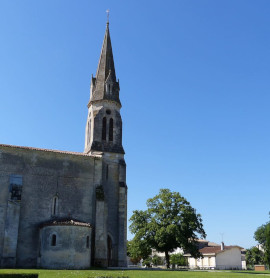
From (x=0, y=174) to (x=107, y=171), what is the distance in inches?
474

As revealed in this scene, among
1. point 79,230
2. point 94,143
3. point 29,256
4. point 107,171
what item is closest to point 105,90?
point 94,143

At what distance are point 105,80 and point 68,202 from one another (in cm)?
1748

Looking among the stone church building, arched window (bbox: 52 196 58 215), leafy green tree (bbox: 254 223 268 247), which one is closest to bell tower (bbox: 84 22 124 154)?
the stone church building

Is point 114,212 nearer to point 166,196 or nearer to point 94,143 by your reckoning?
point 94,143

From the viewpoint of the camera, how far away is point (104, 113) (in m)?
42.1

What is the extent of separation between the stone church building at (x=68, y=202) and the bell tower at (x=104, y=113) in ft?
0.42

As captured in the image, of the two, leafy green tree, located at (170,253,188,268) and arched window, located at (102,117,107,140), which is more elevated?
arched window, located at (102,117,107,140)

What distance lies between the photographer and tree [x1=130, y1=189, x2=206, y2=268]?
145 ft

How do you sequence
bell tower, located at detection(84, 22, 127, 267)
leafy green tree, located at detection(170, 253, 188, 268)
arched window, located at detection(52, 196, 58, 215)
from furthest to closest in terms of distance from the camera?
1. leafy green tree, located at detection(170, 253, 188, 268)
2. bell tower, located at detection(84, 22, 127, 267)
3. arched window, located at detection(52, 196, 58, 215)

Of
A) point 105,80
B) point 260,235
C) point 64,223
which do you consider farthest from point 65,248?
point 260,235

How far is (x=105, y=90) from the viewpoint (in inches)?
1706

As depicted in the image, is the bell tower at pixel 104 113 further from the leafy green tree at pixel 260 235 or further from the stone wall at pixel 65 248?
the leafy green tree at pixel 260 235

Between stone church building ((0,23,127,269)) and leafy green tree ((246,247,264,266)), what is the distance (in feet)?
185

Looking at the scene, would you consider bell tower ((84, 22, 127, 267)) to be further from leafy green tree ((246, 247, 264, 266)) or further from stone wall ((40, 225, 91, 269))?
leafy green tree ((246, 247, 264, 266))
